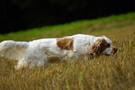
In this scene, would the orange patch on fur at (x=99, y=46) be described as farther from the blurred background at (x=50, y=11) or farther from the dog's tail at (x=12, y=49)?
the blurred background at (x=50, y=11)

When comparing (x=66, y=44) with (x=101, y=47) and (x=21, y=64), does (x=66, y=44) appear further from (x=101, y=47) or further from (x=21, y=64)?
(x=21, y=64)

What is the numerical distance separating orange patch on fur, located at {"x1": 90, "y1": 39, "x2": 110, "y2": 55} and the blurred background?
54.9 feet

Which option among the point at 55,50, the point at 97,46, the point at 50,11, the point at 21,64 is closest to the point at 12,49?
the point at 21,64

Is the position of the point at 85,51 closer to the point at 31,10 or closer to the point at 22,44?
the point at 22,44

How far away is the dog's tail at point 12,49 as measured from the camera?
298cm

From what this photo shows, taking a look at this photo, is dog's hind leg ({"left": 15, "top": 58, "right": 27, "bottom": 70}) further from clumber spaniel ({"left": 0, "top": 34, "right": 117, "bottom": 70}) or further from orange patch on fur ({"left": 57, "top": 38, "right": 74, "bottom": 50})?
orange patch on fur ({"left": 57, "top": 38, "right": 74, "bottom": 50})

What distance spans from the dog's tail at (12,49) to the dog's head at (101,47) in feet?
4.43

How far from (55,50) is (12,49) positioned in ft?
2.77

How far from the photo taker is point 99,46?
9.87 ft

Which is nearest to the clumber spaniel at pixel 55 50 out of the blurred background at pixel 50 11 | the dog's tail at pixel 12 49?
the dog's tail at pixel 12 49

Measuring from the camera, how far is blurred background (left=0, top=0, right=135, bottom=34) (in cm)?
1959

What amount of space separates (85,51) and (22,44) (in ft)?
4.14

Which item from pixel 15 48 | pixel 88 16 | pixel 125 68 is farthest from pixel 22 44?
pixel 88 16

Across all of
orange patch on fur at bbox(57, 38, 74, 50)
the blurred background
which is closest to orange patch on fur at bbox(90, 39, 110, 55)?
orange patch on fur at bbox(57, 38, 74, 50)
